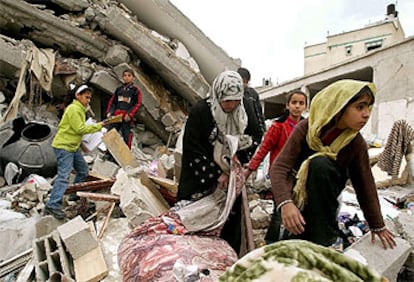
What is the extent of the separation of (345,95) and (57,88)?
617 centimetres

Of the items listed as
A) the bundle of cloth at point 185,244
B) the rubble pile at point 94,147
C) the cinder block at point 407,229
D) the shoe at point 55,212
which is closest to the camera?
the bundle of cloth at point 185,244

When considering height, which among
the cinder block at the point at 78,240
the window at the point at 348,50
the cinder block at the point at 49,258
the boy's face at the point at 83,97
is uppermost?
the window at the point at 348,50

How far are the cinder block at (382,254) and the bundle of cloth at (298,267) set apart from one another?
3.15 ft

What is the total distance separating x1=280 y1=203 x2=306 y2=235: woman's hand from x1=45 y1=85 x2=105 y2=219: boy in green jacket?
119 inches

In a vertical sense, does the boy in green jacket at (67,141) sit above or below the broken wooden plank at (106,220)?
above

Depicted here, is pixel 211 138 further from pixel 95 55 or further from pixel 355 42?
pixel 355 42

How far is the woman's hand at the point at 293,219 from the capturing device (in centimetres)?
182

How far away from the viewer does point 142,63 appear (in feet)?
24.2

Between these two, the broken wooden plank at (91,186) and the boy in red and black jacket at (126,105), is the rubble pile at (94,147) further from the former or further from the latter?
the boy in red and black jacket at (126,105)

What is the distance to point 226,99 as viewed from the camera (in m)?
2.33

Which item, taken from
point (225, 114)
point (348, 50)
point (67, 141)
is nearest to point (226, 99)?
point (225, 114)

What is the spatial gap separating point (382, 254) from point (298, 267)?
1.27 m

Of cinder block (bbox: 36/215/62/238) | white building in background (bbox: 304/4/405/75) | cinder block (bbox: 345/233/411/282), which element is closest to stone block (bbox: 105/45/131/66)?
cinder block (bbox: 36/215/62/238)

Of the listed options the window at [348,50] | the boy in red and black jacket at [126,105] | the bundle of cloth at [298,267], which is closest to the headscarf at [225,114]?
the bundle of cloth at [298,267]
